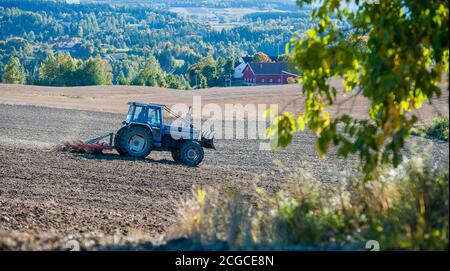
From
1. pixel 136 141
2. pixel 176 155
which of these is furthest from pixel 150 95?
pixel 136 141

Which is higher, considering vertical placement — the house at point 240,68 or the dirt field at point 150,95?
the house at point 240,68

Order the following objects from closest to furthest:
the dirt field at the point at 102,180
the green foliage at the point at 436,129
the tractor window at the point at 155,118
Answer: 1. the dirt field at the point at 102,180
2. the tractor window at the point at 155,118
3. the green foliage at the point at 436,129

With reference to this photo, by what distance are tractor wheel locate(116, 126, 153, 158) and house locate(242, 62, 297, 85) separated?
8180 cm

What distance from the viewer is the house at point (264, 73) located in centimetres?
10591

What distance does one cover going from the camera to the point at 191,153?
23.4 m

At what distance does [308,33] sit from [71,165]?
47.5ft

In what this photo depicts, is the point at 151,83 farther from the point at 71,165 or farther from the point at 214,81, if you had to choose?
the point at 71,165

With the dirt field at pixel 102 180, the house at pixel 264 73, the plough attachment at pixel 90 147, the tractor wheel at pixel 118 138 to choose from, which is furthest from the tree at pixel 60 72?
the tractor wheel at pixel 118 138

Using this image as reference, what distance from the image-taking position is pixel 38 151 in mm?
24422

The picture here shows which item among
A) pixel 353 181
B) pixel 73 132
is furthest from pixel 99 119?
pixel 353 181

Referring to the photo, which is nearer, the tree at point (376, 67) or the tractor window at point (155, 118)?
the tree at point (376, 67)

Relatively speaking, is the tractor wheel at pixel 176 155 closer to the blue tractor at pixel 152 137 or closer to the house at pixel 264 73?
the blue tractor at pixel 152 137

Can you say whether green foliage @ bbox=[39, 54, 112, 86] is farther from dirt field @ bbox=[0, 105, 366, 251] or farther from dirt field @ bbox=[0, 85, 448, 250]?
dirt field @ bbox=[0, 105, 366, 251]
